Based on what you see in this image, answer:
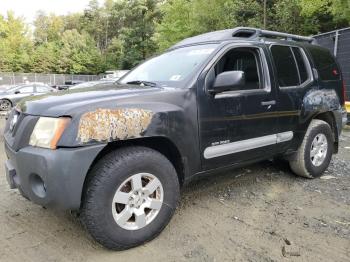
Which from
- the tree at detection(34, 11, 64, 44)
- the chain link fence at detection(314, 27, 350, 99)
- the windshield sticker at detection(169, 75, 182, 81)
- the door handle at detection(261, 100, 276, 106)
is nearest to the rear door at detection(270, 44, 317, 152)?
the door handle at detection(261, 100, 276, 106)

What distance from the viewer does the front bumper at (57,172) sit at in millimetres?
2809

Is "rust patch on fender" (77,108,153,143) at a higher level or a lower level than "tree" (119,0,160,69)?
lower

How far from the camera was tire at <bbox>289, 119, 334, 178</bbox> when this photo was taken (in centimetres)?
493

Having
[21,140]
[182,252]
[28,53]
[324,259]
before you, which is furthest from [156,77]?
[28,53]

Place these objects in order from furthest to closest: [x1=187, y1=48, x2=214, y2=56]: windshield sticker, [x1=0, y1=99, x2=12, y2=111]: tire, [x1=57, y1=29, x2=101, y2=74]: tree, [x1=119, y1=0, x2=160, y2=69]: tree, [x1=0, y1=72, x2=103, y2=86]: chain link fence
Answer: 1. [x1=57, y1=29, x2=101, y2=74]: tree
2. [x1=119, y1=0, x2=160, y2=69]: tree
3. [x1=0, y1=72, x2=103, y2=86]: chain link fence
4. [x1=0, y1=99, x2=12, y2=111]: tire
5. [x1=187, y1=48, x2=214, y2=56]: windshield sticker

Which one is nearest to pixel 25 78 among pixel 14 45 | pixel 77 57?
pixel 77 57

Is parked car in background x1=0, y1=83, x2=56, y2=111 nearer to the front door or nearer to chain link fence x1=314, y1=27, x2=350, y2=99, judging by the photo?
chain link fence x1=314, y1=27, x2=350, y2=99

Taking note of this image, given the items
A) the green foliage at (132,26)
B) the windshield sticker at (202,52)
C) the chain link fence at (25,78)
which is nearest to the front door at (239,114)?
the windshield sticker at (202,52)

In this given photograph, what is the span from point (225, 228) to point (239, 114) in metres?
1.16

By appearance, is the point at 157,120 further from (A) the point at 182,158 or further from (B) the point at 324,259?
(B) the point at 324,259

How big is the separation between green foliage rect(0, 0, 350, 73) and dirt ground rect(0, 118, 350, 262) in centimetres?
1337

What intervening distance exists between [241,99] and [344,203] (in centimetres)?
174

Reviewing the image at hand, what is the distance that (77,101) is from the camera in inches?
121

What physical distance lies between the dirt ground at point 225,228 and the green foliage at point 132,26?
526 inches
